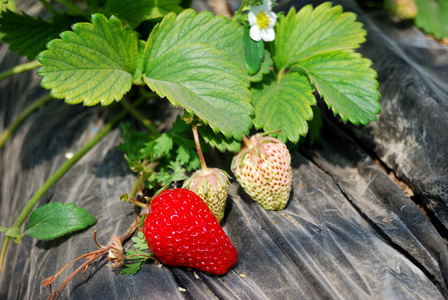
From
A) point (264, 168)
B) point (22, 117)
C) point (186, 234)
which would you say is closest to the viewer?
point (186, 234)

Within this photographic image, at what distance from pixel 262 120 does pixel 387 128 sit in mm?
401

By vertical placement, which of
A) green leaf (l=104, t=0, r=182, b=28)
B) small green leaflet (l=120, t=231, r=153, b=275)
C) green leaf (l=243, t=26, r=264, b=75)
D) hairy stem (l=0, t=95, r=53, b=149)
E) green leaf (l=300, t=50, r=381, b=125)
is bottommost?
hairy stem (l=0, t=95, r=53, b=149)

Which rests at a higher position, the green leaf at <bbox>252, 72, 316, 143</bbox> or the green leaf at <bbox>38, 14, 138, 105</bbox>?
the green leaf at <bbox>38, 14, 138, 105</bbox>

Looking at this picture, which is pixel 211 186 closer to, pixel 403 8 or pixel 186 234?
pixel 186 234

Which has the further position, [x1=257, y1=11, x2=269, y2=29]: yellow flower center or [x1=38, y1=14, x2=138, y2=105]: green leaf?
[x1=257, y1=11, x2=269, y2=29]: yellow flower center

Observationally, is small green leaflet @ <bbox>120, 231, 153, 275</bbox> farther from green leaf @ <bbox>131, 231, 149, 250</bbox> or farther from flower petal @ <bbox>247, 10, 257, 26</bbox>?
flower petal @ <bbox>247, 10, 257, 26</bbox>

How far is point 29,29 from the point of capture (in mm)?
1088

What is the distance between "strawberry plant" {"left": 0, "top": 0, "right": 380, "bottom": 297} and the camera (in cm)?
84

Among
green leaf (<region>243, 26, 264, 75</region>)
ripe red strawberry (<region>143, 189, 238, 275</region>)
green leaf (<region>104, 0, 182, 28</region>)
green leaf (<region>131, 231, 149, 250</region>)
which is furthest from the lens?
green leaf (<region>104, 0, 182, 28</region>)

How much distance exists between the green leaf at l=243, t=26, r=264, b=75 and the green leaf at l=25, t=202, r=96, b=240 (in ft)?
1.83

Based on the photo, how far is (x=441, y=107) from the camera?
1023 millimetres

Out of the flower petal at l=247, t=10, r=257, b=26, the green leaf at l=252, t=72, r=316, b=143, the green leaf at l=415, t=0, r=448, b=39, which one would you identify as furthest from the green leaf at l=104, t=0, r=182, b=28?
the green leaf at l=415, t=0, r=448, b=39

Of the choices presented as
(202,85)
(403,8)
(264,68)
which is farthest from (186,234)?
(403,8)

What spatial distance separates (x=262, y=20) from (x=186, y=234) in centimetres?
58
